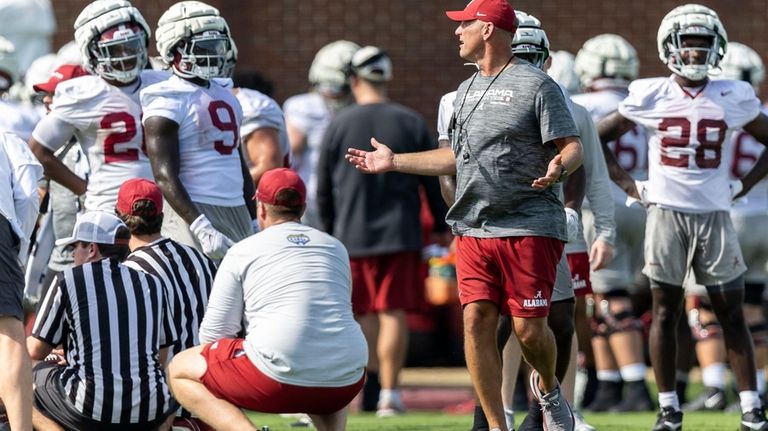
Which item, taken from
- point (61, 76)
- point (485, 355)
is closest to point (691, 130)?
point (485, 355)

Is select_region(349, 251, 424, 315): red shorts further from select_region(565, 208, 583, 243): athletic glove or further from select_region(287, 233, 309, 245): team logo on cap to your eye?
select_region(287, 233, 309, 245): team logo on cap

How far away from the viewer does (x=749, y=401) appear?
9156 millimetres

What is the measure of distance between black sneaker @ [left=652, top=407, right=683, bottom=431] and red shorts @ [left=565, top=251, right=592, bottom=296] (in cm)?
77

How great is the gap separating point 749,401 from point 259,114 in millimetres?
3136

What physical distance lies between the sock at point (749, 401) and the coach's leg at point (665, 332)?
378 millimetres

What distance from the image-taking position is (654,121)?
9.39m

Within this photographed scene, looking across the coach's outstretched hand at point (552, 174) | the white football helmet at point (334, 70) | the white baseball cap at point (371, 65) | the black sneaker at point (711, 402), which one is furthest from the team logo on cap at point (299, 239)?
the white football helmet at point (334, 70)

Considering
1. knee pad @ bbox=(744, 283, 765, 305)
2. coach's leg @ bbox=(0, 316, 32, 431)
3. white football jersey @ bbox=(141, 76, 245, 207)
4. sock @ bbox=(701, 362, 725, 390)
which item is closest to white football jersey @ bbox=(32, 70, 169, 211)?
white football jersey @ bbox=(141, 76, 245, 207)

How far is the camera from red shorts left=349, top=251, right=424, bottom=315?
459 inches

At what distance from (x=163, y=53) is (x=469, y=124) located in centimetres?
210

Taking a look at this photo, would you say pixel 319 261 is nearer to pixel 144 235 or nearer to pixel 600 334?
pixel 144 235

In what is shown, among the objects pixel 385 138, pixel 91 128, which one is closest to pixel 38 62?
pixel 385 138

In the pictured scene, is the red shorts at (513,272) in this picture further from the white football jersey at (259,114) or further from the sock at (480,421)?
the white football jersey at (259,114)

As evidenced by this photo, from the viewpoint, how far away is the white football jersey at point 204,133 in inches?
344
